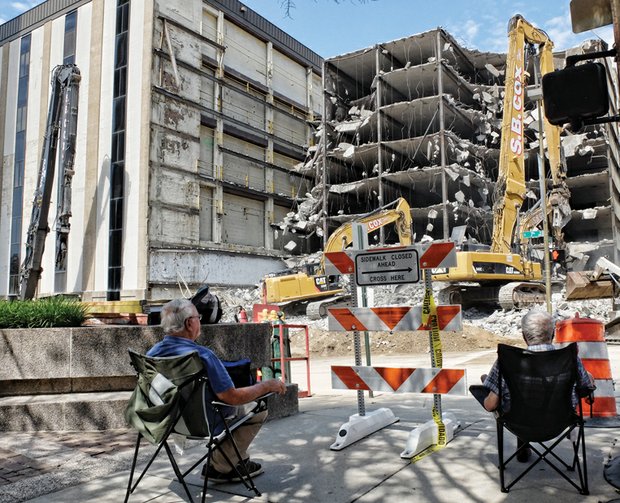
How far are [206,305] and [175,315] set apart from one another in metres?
2.01

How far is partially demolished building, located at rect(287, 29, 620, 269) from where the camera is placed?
35188mm

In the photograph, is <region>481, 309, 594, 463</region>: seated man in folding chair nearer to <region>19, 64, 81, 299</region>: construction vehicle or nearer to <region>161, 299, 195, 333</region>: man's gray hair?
<region>161, 299, 195, 333</region>: man's gray hair

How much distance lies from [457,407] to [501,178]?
51.3ft

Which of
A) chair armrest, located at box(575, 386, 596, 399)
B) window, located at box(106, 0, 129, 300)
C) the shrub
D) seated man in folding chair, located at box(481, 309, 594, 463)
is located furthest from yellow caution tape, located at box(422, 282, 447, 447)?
window, located at box(106, 0, 129, 300)

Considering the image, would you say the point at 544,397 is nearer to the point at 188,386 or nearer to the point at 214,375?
the point at 214,375

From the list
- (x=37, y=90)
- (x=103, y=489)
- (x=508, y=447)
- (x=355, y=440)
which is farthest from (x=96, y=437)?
(x=37, y=90)

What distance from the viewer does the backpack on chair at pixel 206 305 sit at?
541 centimetres

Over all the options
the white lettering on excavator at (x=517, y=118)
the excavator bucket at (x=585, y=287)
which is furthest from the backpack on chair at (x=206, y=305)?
the white lettering on excavator at (x=517, y=118)

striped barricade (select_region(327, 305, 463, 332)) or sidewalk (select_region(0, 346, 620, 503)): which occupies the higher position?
striped barricade (select_region(327, 305, 463, 332))

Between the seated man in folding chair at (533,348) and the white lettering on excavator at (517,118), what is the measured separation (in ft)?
61.7

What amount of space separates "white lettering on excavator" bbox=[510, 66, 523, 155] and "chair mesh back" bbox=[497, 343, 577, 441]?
19288 millimetres

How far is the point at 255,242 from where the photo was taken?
125 feet

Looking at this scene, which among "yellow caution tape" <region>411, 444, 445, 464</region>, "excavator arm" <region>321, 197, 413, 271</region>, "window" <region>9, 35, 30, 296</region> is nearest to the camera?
"yellow caution tape" <region>411, 444, 445, 464</region>

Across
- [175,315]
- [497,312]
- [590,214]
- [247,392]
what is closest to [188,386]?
[247,392]
